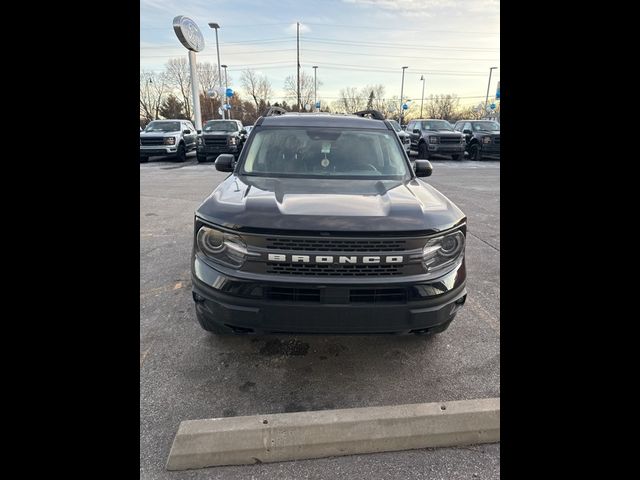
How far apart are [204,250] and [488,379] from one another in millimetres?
2174

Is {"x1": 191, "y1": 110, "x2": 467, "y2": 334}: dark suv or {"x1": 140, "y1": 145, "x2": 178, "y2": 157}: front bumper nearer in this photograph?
{"x1": 191, "y1": 110, "x2": 467, "y2": 334}: dark suv

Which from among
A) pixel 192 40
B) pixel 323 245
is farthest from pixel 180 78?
pixel 323 245

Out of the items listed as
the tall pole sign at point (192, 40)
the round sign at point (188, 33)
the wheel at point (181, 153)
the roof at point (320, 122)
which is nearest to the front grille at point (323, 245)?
the roof at point (320, 122)

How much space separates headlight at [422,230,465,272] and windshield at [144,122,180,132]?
1741 cm

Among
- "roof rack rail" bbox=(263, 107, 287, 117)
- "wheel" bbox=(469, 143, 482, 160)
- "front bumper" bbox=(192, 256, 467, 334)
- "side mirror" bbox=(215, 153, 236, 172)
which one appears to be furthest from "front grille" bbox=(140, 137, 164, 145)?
"front bumper" bbox=(192, 256, 467, 334)

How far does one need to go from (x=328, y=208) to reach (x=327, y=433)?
4.28 ft

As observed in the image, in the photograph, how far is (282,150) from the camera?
3623 mm

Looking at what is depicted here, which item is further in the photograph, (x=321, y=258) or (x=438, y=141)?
(x=438, y=141)

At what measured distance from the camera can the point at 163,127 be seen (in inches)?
680

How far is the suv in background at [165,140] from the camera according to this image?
1616 cm

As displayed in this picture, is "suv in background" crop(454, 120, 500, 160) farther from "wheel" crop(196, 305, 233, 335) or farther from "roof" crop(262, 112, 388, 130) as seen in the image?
"wheel" crop(196, 305, 233, 335)

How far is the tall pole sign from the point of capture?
22.6 m

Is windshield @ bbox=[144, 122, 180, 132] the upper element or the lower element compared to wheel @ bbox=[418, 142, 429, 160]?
upper

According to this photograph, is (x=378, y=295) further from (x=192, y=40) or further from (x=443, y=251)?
(x=192, y=40)
